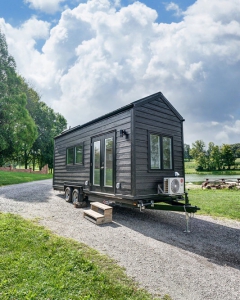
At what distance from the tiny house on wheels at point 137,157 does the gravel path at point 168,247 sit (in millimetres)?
615

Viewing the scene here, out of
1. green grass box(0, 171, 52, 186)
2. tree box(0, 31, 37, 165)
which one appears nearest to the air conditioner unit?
tree box(0, 31, 37, 165)

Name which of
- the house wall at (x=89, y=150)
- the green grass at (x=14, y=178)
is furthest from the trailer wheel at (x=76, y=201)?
the green grass at (x=14, y=178)

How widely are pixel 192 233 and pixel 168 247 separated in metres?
1.25

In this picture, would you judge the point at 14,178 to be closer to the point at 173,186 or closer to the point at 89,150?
the point at 89,150

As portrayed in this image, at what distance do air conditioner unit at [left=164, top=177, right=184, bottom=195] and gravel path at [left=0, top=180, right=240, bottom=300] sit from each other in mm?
908

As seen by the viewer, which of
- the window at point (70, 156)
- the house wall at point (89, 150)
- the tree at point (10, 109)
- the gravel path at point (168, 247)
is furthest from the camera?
the tree at point (10, 109)

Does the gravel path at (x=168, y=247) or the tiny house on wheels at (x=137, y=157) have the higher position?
the tiny house on wheels at (x=137, y=157)

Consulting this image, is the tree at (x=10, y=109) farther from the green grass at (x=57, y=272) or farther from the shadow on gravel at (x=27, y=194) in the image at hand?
the green grass at (x=57, y=272)

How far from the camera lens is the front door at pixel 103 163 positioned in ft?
19.7

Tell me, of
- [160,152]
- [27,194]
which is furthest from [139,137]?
[27,194]

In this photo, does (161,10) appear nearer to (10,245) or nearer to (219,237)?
(219,237)

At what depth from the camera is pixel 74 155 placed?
847cm

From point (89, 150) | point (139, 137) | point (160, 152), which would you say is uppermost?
point (139, 137)

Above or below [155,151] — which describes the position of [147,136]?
above
